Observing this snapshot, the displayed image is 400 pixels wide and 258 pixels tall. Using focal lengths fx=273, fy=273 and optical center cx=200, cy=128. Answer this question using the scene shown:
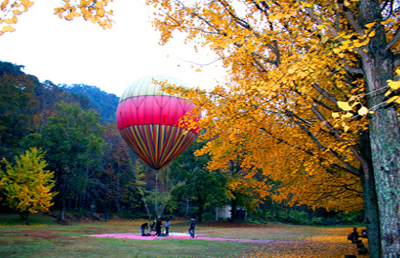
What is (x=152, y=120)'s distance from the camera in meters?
20.2

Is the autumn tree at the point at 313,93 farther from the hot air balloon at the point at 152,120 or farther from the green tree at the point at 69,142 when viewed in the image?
the green tree at the point at 69,142

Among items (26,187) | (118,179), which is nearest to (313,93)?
(26,187)

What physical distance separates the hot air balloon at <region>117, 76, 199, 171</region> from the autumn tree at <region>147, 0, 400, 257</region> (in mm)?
12160

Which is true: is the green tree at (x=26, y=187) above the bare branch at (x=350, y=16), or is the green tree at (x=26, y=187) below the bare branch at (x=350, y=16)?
below

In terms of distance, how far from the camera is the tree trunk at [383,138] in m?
4.29

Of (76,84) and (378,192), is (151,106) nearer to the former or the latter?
(378,192)

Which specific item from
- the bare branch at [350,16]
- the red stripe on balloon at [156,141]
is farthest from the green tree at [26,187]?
the bare branch at [350,16]

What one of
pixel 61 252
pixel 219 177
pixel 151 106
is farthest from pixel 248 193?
pixel 61 252

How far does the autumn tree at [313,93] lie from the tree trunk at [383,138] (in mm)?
15

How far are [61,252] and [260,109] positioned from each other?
350 inches

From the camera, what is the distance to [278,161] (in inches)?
320

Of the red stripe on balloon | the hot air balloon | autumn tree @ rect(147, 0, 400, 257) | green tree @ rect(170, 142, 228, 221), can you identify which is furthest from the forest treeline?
autumn tree @ rect(147, 0, 400, 257)

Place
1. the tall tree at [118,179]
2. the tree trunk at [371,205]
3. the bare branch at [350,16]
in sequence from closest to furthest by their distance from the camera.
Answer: the bare branch at [350,16], the tree trunk at [371,205], the tall tree at [118,179]

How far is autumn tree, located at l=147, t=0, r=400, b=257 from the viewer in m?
4.48
